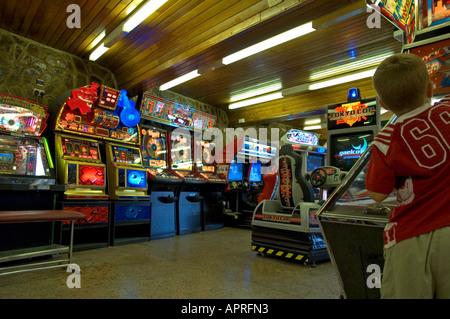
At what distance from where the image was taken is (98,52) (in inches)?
199

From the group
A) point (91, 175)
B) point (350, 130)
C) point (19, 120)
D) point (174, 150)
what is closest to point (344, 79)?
point (350, 130)

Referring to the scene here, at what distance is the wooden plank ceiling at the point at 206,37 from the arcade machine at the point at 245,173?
2.03m

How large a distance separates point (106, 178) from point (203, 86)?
3457mm

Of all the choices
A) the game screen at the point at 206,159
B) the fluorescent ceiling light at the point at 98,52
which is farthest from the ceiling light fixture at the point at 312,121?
the fluorescent ceiling light at the point at 98,52

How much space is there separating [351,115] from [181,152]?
3.66 metres

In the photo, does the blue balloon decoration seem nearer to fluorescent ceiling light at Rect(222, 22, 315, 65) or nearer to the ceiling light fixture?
fluorescent ceiling light at Rect(222, 22, 315, 65)

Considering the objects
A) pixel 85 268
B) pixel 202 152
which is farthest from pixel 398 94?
pixel 202 152

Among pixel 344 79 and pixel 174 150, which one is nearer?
pixel 344 79

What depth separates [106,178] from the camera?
4672mm

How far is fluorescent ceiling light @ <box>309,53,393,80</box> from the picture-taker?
5255mm

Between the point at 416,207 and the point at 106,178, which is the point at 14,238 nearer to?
the point at 106,178

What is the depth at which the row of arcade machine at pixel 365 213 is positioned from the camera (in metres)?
1.47

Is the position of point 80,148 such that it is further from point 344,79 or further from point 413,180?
point 344,79

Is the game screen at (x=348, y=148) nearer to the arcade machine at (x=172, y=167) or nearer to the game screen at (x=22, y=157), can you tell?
the arcade machine at (x=172, y=167)
